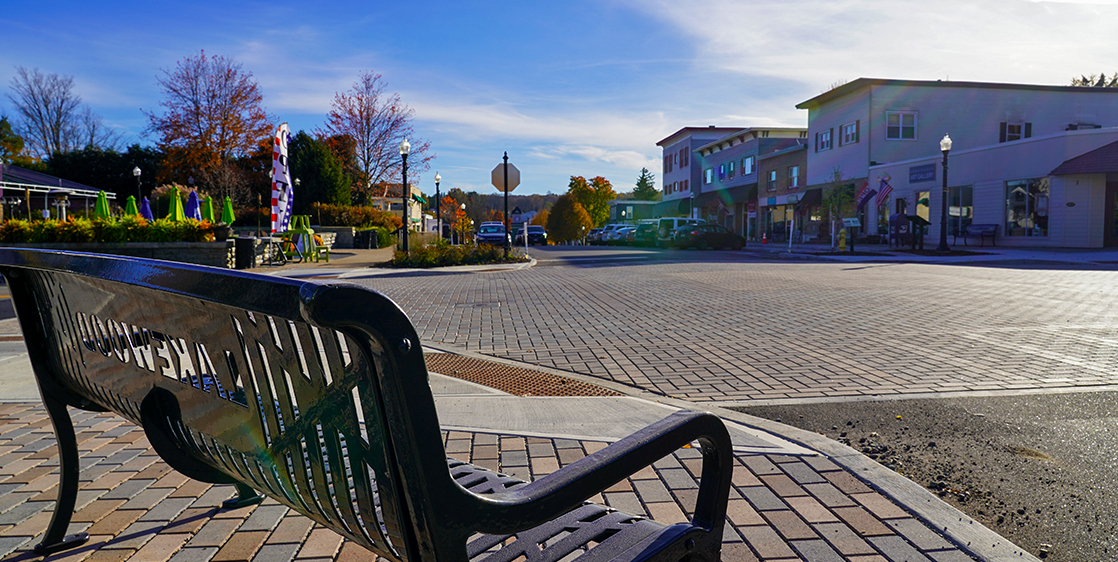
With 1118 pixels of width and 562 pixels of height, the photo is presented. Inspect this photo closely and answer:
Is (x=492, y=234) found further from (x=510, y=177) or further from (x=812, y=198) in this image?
(x=812, y=198)

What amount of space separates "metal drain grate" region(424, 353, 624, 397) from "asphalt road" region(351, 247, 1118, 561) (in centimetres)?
43

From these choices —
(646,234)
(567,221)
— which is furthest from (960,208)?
(567,221)

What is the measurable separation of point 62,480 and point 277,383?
1.76 metres

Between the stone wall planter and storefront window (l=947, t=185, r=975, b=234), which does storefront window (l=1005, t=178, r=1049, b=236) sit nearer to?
storefront window (l=947, t=185, r=975, b=234)

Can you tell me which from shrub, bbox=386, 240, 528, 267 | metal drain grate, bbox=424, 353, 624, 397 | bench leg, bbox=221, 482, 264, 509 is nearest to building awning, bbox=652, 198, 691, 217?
shrub, bbox=386, 240, 528, 267

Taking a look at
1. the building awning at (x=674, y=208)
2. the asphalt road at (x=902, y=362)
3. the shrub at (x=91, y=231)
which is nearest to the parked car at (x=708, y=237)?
the asphalt road at (x=902, y=362)

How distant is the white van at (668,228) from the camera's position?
39.5m

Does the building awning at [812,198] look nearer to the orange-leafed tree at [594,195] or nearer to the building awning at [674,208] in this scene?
the building awning at [674,208]

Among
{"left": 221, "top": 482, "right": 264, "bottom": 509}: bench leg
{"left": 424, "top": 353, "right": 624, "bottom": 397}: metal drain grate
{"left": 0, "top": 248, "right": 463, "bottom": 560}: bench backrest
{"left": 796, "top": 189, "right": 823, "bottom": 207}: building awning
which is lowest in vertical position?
{"left": 424, "top": 353, "right": 624, "bottom": 397}: metal drain grate

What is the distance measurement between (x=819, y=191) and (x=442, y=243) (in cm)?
2890

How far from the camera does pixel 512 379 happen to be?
5.74 meters

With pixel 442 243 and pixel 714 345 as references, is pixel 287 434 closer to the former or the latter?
pixel 714 345

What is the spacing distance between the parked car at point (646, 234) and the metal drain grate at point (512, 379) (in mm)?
36979

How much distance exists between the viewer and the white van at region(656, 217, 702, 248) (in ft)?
130
